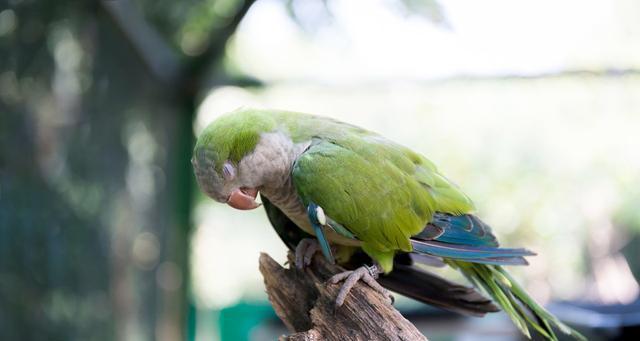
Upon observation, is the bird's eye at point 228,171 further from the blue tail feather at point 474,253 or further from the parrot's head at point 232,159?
the blue tail feather at point 474,253

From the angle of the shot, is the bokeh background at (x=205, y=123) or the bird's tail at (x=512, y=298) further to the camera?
the bokeh background at (x=205, y=123)

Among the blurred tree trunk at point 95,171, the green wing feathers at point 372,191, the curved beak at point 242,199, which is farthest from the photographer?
the blurred tree trunk at point 95,171

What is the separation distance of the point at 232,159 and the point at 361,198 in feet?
1.27

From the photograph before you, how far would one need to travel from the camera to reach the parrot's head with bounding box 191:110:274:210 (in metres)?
1.70

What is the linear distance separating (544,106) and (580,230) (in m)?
2.11

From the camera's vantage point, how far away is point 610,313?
137 inches

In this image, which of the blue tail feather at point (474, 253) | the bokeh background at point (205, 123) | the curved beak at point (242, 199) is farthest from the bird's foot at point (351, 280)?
the bokeh background at point (205, 123)

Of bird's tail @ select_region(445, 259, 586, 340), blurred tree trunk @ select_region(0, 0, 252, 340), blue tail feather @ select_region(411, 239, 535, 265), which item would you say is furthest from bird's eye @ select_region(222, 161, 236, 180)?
blurred tree trunk @ select_region(0, 0, 252, 340)

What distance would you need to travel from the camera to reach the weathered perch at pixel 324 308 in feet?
4.89

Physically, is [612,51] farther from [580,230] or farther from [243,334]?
[243,334]

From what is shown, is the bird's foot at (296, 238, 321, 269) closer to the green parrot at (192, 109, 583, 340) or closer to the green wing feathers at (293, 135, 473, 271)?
the green parrot at (192, 109, 583, 340)

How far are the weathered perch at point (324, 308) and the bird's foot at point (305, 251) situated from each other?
0.02 m

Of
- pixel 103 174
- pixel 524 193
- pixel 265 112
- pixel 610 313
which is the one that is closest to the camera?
pixel 265 112

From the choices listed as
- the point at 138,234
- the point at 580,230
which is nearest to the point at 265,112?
the point at 138,234
